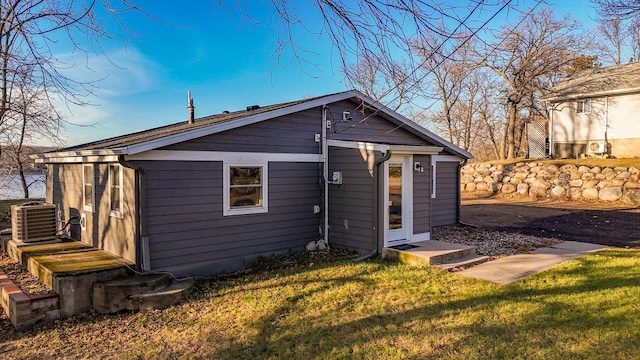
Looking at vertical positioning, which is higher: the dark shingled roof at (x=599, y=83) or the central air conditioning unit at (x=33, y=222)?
the dark shingled roof at (x=599, y=83)

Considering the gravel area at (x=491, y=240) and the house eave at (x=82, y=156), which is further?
the gravel area at (x=491, y=240)

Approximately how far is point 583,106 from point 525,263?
18.3m

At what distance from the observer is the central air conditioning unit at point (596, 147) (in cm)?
2032

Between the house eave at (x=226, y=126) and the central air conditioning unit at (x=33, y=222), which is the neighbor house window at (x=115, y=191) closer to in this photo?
the house eave at (x=226, y=126)

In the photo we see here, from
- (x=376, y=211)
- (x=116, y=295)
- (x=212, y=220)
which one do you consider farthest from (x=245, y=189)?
(x=116, y=295)

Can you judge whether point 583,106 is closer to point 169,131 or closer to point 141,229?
point 169,131

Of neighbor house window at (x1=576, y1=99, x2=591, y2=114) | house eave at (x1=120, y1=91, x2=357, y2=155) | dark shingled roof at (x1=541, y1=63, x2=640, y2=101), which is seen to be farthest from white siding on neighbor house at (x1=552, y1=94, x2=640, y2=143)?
house eave at (x1=120, y1=91, x2=357, y2=155)

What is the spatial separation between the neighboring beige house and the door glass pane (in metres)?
17.1

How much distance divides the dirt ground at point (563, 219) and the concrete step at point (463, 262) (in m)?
3.84

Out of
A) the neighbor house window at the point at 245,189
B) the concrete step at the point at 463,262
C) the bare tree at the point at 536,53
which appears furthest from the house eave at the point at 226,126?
the bare tree at the point at 536,53

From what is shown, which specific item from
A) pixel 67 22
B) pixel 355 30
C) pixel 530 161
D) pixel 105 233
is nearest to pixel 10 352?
pixel 105 233

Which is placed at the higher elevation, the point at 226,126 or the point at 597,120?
the point at 597,120

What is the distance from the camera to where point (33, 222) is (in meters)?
8.47

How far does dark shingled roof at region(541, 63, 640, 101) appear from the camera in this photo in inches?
779
